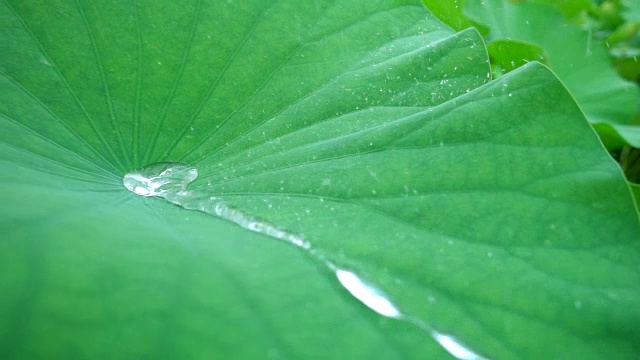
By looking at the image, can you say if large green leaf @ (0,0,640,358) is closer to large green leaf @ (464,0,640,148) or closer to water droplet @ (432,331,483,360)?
water droplet @ (432,331,483,360)

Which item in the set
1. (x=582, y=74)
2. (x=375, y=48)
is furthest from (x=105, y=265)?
(x=582, y=74)

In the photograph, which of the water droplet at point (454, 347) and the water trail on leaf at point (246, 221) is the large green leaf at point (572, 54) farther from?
the water droplet at point (454, 347)

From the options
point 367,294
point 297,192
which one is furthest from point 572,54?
point 367,294

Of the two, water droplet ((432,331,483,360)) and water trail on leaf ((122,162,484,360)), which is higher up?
water trail on leaf ((122,162,484,360))

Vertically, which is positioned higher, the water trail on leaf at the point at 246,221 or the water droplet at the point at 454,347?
the water trail on leaf at the point at 246,221

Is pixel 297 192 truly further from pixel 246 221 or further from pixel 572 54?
pixel 572 54

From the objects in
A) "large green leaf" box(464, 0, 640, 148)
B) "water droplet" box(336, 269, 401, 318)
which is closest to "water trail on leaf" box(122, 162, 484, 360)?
"water droplet" box(336, 269, 401, 318)

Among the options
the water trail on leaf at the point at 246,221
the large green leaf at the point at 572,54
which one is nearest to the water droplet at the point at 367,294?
the water trail on leaf at the point at 246,221
